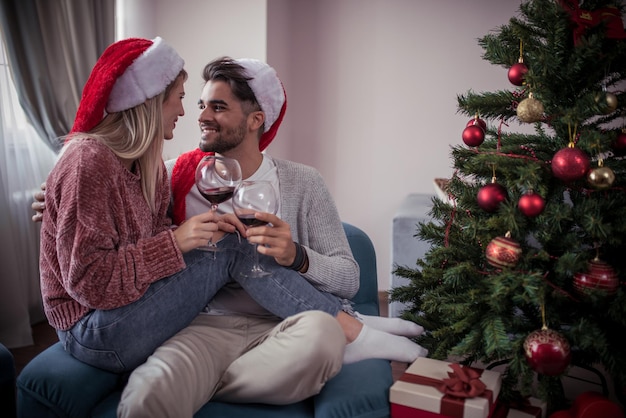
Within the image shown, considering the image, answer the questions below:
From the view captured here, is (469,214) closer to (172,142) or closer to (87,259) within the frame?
(87,259)

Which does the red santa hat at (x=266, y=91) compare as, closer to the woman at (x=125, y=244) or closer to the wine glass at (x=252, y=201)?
the woman at (x=125, y=244)

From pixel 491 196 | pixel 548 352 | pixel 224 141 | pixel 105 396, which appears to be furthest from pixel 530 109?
pixel 105 396

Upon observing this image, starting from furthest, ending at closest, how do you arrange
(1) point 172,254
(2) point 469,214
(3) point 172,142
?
(3) point 172,142, (2) point 469,214, (1) point 172,254

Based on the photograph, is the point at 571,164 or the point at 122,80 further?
the point at 122,80

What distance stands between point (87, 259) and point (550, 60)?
1.23 meters

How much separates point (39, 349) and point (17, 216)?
2.15 ft

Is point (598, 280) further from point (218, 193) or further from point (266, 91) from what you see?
point (266, 91)

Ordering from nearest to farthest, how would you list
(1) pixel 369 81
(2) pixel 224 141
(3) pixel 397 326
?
(3) pixel 397 326, (2) pixel 224 141, (1) pixel 369 81

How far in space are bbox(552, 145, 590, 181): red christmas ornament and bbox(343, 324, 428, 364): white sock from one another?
623mm

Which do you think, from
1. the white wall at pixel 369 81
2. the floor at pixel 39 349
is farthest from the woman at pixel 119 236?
the white wall at pixel 369 81

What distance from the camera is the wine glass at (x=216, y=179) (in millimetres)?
1466

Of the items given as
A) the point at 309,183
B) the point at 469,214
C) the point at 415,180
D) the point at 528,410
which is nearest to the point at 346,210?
the point at 415,180

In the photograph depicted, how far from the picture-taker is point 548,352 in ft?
4.35

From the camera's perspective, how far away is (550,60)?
142cm
